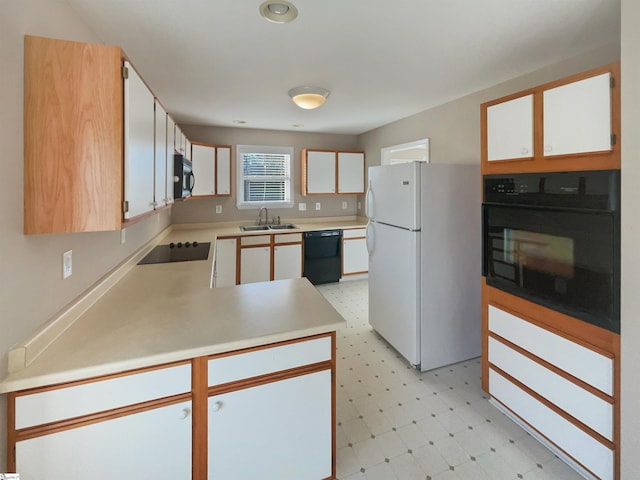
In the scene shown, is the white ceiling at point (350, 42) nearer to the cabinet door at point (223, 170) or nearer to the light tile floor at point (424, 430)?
the cabinet door at point (223, 170)

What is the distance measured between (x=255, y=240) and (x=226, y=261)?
480mm

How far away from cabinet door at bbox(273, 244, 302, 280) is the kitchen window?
939 millimetres

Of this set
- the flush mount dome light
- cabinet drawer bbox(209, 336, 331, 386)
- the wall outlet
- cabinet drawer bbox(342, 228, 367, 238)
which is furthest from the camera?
cabinet drawer bbox(342, 228, 367, 238)

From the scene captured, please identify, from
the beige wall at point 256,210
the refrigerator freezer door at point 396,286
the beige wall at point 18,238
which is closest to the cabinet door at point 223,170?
the beige wall at point 256,210

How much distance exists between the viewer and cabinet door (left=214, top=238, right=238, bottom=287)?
4140 mm

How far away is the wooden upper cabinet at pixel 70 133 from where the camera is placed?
3.68 ft

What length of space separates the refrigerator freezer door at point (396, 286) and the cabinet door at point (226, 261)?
2.00 m

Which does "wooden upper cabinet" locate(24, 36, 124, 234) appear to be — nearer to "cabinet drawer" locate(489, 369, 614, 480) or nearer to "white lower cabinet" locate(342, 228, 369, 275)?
"cabinet drawer" locate(489, 369, 614, 480)

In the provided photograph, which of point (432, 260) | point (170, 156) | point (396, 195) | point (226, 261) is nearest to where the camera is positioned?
point (170, 156)

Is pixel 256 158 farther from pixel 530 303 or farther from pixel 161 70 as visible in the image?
pixel 530 303

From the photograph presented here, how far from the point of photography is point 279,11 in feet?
5.24

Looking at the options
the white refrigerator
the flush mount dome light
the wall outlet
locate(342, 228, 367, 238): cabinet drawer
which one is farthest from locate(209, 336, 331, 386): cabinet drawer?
locate(342, 228, 367, 238): cabinet drawer

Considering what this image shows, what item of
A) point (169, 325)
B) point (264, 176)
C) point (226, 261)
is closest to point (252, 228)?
point (226, 261)

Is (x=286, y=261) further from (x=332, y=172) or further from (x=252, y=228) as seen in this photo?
(x=332, y=172)
